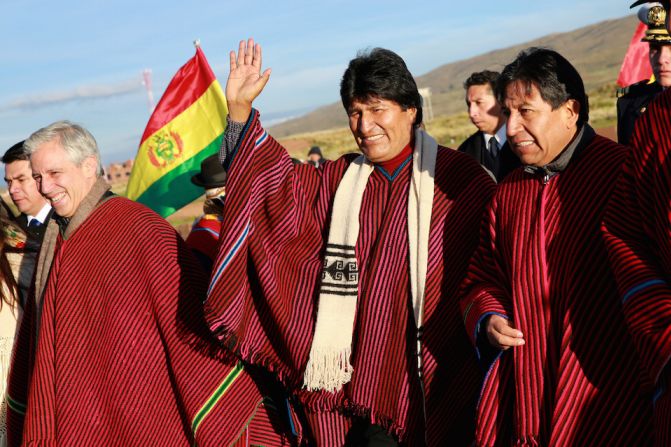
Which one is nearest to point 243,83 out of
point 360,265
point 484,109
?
point 360,265

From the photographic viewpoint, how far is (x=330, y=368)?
447 cm

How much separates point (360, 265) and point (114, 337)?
4.39ft

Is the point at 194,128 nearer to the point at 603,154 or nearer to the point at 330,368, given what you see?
A: the point at 330,368

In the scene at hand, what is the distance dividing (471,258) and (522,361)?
22.7 inches

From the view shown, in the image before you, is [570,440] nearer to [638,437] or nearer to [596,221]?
[638,437]

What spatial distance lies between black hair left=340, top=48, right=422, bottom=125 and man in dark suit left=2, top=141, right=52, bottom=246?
2.74 meters

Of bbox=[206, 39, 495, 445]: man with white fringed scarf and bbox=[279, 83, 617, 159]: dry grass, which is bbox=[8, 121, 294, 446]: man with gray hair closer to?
bbox=[206, 39, 495, 445]: man with white fringed scarf

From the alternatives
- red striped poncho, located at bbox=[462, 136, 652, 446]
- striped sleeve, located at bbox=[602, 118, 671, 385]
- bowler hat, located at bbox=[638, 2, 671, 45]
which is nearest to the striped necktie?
bowler hat, located at bbox=[638, 2, 671, 45]

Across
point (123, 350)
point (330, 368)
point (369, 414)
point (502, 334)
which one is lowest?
point (369, 414)

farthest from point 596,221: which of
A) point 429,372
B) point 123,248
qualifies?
point 123,248

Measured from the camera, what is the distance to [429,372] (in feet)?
14.1

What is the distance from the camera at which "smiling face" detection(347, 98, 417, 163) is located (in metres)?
4.41

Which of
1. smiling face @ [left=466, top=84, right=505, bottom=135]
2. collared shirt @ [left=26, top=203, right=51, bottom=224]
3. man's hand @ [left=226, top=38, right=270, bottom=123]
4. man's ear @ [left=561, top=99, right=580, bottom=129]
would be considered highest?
man's hand @ [left=226, top=38, right=270, bottom=123]

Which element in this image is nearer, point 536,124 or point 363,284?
point 536,124
